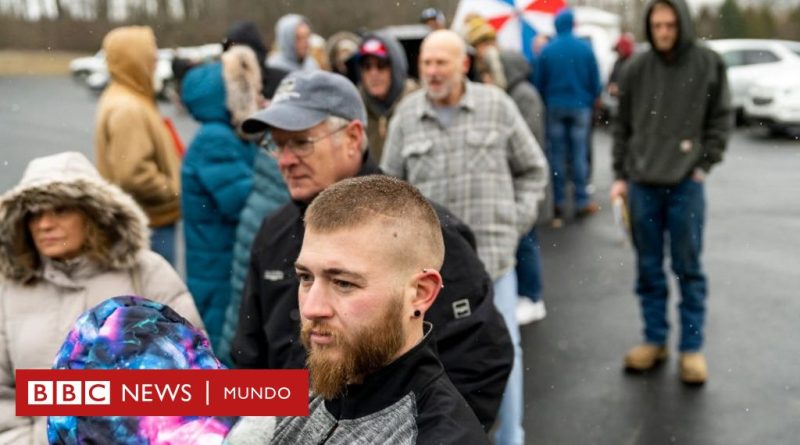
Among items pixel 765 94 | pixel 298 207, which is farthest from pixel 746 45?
pixel 298 207

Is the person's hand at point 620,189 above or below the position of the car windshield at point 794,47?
above

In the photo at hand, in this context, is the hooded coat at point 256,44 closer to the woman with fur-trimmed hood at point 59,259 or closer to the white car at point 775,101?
the woman with fur-trimmed hood at point 59,259

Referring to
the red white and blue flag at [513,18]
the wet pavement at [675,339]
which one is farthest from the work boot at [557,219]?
the red white and blue flag at [513,18]

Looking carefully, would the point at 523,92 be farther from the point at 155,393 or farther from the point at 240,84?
the point at 155,393

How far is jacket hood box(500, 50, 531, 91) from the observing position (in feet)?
21.7

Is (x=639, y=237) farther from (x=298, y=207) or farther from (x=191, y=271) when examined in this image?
(x=298, y=207)

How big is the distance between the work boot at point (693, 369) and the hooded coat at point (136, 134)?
2.64 meters

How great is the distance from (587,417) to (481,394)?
2194 millimetres

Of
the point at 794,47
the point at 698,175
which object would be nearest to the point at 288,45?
the point at 698,175

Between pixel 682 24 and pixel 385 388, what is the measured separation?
3297 mm

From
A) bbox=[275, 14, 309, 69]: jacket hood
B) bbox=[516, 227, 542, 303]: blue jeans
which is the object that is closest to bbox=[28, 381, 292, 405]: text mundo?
bbox=[516, 227, 542, 303]: blue jeans

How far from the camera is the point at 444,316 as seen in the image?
214cm

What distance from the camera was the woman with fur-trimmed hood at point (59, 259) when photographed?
8.32 feet

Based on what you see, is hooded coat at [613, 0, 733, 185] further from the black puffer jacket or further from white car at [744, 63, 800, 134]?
white car at [744, 63, 800, 134]
